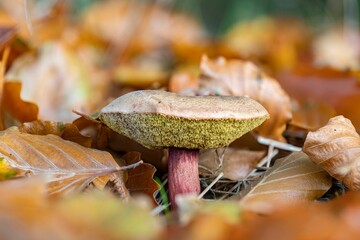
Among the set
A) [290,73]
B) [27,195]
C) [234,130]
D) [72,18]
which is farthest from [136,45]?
[27,195]

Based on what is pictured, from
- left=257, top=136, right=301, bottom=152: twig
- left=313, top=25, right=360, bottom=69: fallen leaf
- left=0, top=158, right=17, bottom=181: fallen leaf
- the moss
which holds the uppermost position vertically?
the moss

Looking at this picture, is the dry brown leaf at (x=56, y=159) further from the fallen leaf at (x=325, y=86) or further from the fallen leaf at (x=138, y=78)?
the fallen leaf at (x=138, y=78)

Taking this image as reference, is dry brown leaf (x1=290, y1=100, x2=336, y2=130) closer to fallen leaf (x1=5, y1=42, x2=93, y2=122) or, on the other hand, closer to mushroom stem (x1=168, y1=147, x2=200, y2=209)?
mushroom stem (x1=168, y1=147, x2=200, y2=209)

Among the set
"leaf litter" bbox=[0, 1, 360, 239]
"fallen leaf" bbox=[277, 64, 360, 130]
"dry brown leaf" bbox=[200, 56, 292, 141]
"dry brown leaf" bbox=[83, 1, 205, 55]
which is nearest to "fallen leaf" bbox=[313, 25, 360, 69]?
"dry brown leaf" bbox=[83, 1, 205, 55]

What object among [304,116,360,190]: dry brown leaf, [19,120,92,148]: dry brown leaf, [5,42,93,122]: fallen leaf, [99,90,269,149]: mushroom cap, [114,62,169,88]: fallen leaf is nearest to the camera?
[99,90,269,149]: mushroom cap

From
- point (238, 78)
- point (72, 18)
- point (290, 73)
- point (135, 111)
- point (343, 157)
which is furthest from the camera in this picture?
point (72, 18)

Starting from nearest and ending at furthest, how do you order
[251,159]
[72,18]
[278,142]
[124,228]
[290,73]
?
[124,228] → [251,159] → [278,142] → [290,73] → [72,18]

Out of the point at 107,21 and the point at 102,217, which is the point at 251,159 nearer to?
the point at 102,217

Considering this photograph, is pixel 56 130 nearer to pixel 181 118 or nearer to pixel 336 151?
pixel 181 118

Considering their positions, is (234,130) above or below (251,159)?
above
